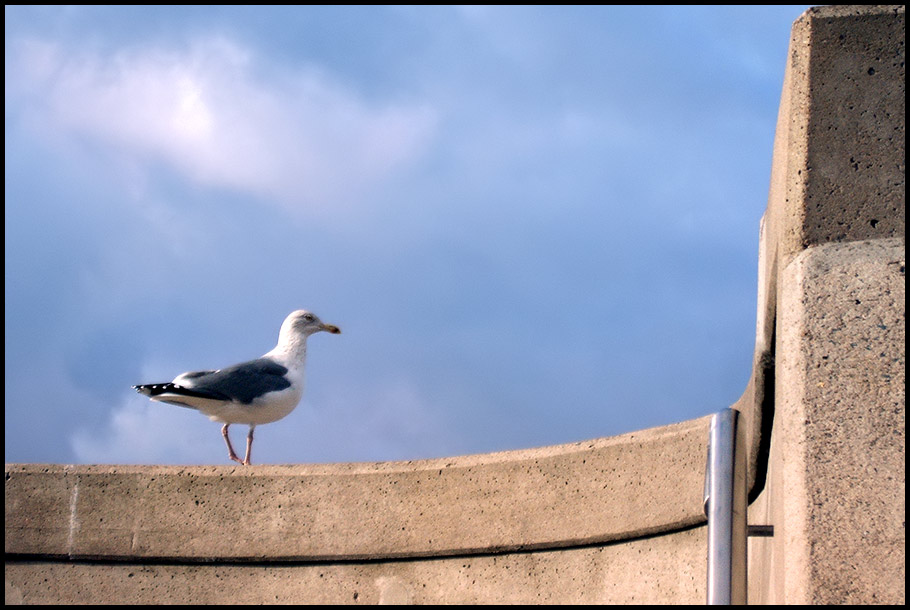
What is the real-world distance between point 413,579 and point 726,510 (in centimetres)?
234

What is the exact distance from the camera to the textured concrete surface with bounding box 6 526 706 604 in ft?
13.0

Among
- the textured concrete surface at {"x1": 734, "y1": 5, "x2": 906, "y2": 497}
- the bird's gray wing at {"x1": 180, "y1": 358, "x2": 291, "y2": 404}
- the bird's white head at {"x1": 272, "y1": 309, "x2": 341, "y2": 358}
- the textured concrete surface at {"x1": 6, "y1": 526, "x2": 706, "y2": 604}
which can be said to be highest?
the bird's white head at {"x1": 272, "y1": 309, "x2": 341, "y2": 358}

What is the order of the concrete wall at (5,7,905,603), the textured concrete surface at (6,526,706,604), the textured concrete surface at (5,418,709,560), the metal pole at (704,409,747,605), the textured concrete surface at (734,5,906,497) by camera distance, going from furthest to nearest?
the textured concrete surface at (5,418,709,560) → the textured concrete surface at (6,526,706,604) → the textured concrete surface at (734,5,906,497) → the concrete wall at (5,7,905,603) → the metal pole at (704,409,747,605)

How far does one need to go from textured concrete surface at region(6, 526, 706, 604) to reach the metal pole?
4.80 feet

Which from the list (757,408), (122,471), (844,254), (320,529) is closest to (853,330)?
(844,254)

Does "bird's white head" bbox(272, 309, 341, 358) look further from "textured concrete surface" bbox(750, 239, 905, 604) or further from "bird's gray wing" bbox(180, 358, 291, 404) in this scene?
"textured concrete surface" bbox(750, 239, 905, 604)

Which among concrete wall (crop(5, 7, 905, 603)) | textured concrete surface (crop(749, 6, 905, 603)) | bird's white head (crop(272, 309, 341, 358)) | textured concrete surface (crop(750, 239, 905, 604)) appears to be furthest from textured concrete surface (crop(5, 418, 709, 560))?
bird's white head (crop(272, 309, 341, 358))

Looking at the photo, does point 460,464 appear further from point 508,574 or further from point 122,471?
point 122,471

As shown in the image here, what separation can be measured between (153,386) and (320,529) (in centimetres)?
278

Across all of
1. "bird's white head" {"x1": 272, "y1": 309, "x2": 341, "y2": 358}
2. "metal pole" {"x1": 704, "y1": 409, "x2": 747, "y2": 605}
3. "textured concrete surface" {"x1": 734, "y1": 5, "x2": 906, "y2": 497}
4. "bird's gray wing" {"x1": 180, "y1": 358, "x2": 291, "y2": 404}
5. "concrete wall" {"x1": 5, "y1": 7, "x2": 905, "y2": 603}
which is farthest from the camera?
"bird's white head" {"x1": 272, "y1": 309, "x2": 341, "y2": 358}

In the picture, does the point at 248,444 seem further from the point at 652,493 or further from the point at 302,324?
the point at 652,493

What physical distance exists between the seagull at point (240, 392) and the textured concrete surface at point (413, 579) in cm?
214

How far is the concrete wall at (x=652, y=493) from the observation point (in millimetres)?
2453

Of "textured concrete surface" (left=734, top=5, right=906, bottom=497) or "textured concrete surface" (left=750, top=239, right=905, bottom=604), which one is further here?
"textured concrete surface" (left=734, top=5, right=906, bottom=497)
